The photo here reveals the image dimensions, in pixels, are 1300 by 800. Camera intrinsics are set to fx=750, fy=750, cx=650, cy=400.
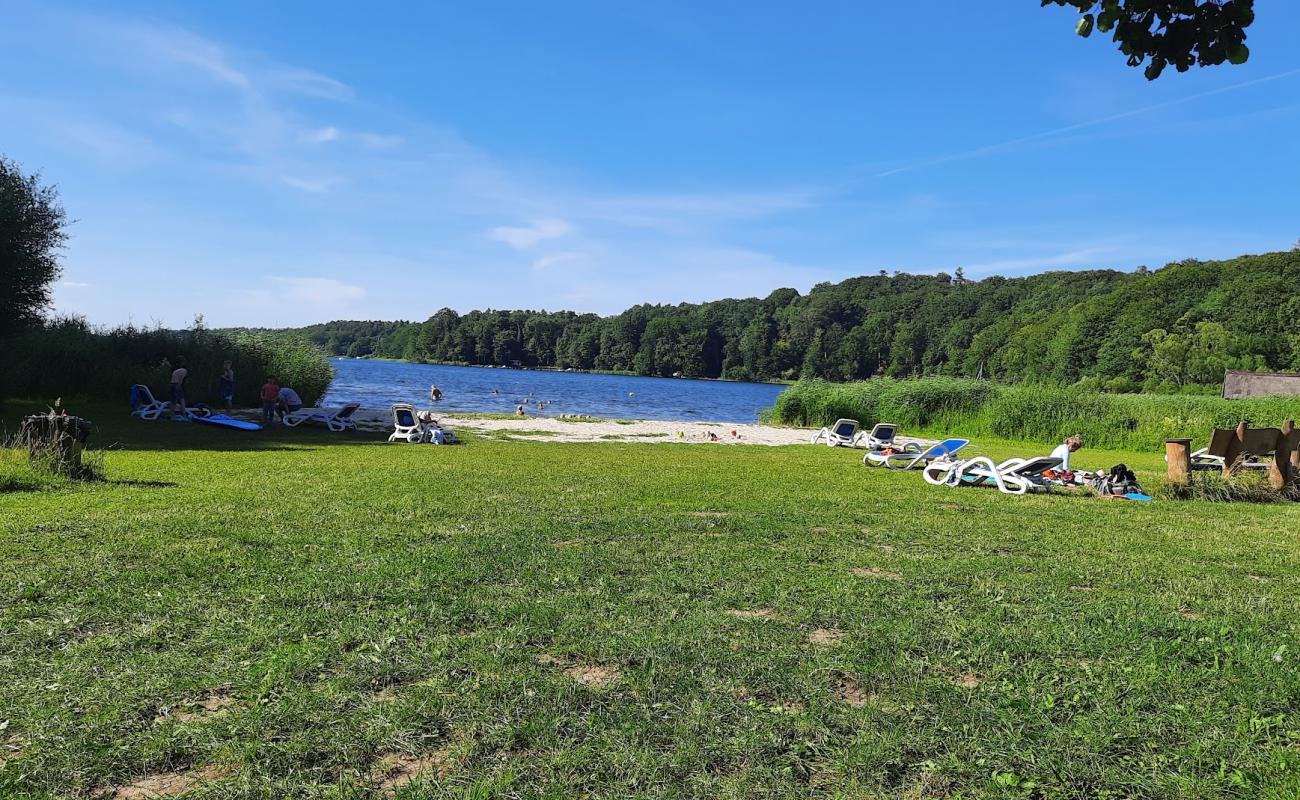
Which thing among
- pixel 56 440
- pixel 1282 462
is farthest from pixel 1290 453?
pixel 56 440

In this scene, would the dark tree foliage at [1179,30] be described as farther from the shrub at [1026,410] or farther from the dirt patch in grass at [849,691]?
the shrub at [1026,410]

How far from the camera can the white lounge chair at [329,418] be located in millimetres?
20641

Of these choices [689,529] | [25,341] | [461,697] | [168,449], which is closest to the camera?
[461,697]

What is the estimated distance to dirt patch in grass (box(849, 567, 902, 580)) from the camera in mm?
5750

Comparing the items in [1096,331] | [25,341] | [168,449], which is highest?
[1096,331]

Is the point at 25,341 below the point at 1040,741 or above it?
above

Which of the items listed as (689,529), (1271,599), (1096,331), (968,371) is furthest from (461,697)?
(968,371)

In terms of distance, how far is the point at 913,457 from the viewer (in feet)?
53.3

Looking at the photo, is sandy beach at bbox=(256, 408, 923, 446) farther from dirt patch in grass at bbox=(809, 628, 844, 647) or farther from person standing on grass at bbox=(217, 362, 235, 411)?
dirt patch in grass at bbox=(809, 628, 844, 647)

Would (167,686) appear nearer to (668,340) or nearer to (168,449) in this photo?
(168,449)

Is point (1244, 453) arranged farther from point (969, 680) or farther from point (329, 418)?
point (329, 418)

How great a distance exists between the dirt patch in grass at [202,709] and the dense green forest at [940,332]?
119 feet

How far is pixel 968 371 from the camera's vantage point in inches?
3888

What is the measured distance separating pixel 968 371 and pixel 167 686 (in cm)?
10518
